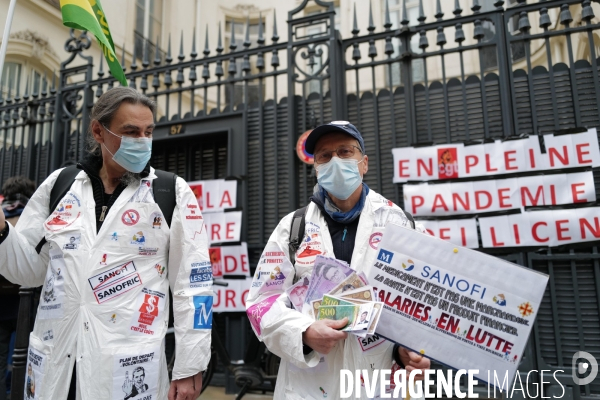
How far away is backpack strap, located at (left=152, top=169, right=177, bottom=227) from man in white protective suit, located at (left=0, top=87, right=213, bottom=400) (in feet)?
0.04

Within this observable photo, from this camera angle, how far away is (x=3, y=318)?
3.95 meters

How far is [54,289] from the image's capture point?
1.93 m

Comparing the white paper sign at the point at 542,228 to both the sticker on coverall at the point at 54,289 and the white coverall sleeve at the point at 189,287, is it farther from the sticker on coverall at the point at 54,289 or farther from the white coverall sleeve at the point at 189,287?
the sticker on coverall at the point at 54,289

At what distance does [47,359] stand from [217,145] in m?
4.20

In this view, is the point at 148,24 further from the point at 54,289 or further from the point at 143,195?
the point at 54,289

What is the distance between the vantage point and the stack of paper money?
1.60 m

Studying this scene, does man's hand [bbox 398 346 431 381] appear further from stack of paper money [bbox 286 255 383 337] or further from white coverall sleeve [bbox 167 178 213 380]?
white coverall sleeve [bbox 167 178 213 380]

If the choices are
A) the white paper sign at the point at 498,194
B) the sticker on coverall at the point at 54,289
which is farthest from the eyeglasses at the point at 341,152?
the white paper sign at the point at 498,194

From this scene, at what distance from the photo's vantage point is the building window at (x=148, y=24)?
12920 mm

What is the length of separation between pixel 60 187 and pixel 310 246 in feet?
4.26

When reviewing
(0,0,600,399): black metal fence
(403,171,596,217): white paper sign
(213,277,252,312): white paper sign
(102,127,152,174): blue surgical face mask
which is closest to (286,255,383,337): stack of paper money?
(102,127,152,174): blue surgical face mask

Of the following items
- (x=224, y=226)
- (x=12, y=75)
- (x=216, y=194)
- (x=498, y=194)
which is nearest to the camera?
(x=498, y=194)

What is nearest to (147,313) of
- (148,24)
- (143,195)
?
(143,195)

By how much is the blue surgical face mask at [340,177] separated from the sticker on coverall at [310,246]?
0.68 feet
